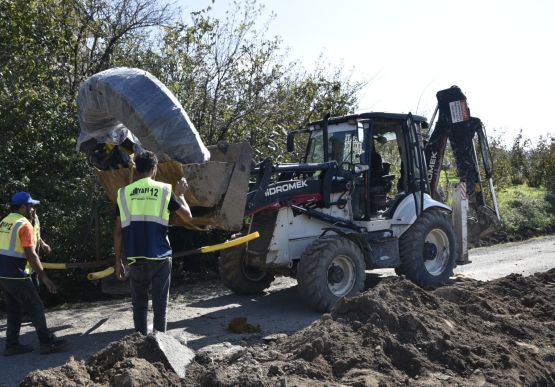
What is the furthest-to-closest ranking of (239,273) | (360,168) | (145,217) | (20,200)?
(239,273), (360,168), (20,200), (145,217)

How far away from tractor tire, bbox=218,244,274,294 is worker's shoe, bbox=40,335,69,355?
10.6ft

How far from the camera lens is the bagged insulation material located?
7148 mm

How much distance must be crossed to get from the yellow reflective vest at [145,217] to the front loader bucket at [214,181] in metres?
1.37

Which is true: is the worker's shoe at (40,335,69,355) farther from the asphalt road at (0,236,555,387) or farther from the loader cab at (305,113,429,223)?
the loader cab at (305,113,429,223)

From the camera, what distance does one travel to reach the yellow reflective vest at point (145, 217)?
19.3ft

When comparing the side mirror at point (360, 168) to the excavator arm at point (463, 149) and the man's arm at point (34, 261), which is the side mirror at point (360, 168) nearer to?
the excavator arm at point (463, 149)

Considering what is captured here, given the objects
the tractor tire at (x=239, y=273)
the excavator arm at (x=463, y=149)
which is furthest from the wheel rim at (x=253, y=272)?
the excavator arm at (x=463, y=149)

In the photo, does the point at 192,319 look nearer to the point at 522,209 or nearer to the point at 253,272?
the point at 253,272

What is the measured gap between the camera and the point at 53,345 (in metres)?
6.71

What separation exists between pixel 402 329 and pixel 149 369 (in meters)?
2.56

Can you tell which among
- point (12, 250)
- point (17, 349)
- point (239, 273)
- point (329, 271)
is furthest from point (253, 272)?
point (12, 250)

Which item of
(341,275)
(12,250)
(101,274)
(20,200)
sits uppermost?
(20,200)

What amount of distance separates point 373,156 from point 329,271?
2255 millimetres

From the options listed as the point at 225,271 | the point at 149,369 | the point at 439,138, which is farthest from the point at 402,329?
the point at 439,138
